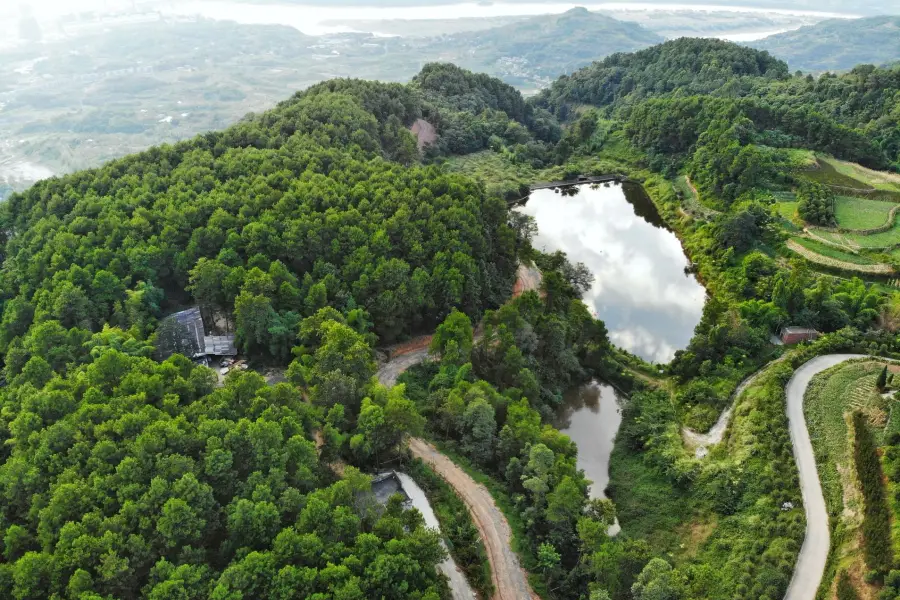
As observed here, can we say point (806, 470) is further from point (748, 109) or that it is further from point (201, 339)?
point (748, 109)

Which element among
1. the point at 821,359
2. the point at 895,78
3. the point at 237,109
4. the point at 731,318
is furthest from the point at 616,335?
the point at 237,109

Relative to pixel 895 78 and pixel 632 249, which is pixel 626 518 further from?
pixel 895 78

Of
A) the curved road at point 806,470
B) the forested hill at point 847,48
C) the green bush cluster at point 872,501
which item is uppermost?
the forested hill at point 847,48

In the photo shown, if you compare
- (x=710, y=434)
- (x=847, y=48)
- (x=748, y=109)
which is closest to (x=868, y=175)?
(x=748, y=109)

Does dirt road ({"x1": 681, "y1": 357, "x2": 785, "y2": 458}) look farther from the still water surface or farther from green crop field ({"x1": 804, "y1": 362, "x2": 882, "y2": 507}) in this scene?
the still water surface

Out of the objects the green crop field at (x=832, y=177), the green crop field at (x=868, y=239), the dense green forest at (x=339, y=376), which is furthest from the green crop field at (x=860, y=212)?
the green crop field at (x=832, y=177)

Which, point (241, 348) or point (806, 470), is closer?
point (806, 470)

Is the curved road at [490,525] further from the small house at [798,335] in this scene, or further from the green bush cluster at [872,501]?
the small house at [798,335]
